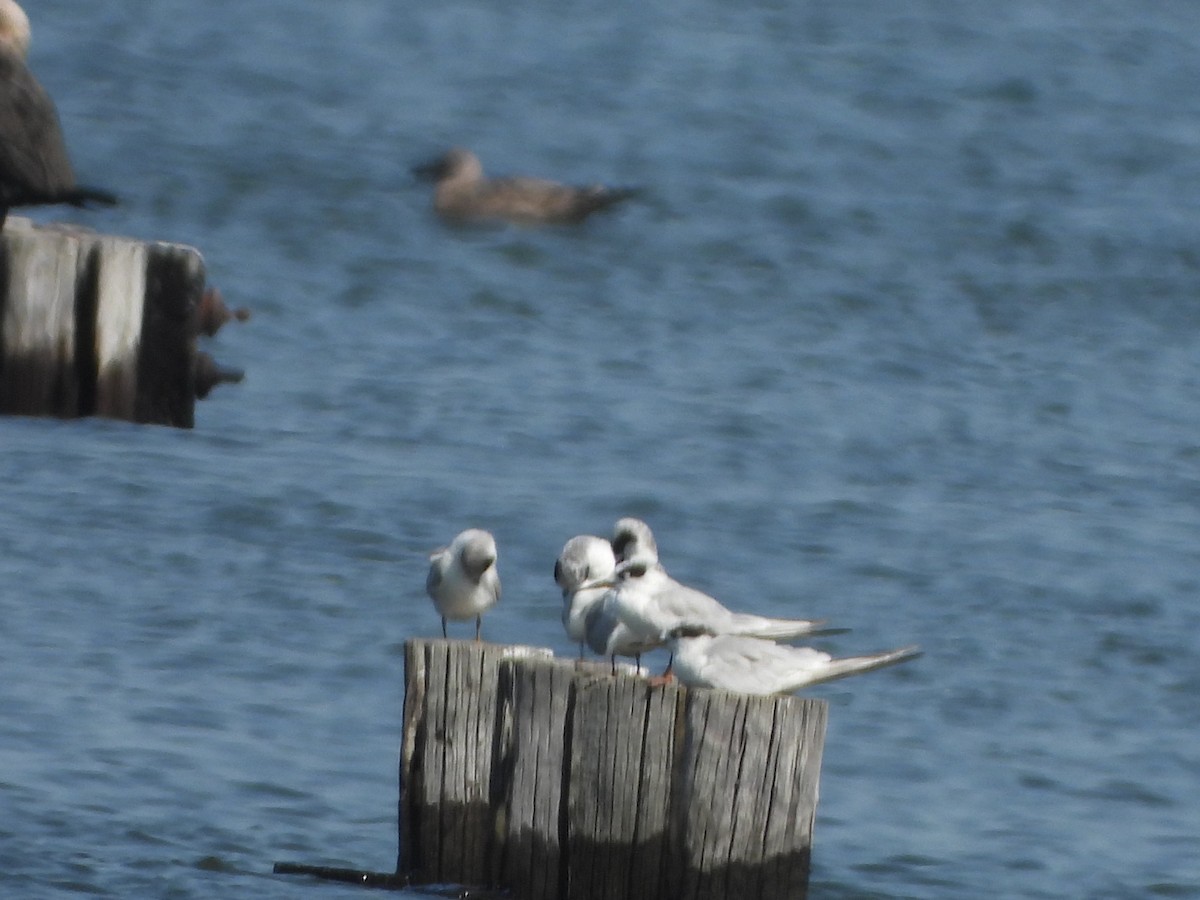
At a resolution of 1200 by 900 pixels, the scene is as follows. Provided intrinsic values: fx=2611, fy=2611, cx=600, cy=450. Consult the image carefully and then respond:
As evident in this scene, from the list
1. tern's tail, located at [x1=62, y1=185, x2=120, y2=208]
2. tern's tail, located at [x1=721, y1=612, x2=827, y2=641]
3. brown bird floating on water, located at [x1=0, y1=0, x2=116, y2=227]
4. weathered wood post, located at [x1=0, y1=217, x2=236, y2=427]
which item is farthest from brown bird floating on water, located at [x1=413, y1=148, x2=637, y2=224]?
tern's tail, located at [x1=721, y1=612, x2=827, y2=641]

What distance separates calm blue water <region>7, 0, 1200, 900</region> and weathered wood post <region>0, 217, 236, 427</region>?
2.82 feet

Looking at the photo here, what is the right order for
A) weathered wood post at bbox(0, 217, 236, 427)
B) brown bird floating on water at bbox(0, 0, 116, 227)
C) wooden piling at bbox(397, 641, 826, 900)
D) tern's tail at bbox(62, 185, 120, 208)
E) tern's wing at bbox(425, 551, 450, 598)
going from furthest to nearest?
weathered wood post at bbox(0, 217, 236, 427), tern's tail at bbox(62, 185, 120, 208), brown bird floating on water at bbox(0, 0, 116, 227), tern's wing at bbox(425, 551, 450, 598), wooden piling at bbox(397, 641, 826, 900)

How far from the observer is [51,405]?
9.40m

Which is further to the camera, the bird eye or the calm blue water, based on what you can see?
the calm blue water

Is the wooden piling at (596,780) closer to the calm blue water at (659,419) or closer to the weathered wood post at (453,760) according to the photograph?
the weathered wood post at (453,760)

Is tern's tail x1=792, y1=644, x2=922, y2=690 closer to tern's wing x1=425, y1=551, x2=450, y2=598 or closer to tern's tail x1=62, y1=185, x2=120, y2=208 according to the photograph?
tern's wing x1=425, y1=551, x2=450, y2=598

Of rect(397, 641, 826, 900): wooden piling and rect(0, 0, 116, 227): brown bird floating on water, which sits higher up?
rect(0, 0, 116, 227): brown bird floating on water

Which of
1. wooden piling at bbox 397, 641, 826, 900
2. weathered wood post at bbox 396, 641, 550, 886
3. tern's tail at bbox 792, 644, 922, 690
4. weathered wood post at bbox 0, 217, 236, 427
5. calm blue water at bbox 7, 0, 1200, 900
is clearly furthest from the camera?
weathered wood post at bbox 0, 217, 236, 427

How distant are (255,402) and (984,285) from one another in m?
7.68

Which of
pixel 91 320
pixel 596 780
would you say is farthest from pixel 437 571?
pixel 91 320

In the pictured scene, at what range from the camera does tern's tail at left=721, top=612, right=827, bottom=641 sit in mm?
5984

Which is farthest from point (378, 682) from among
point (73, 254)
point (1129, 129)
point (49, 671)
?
point (1129, 129)

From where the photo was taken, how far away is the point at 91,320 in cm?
926

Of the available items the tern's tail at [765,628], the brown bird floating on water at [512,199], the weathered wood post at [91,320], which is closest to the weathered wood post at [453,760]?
the tern's tail at [765,628]
